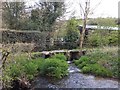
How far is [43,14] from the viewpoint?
4.72 m

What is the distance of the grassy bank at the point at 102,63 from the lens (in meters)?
3.47

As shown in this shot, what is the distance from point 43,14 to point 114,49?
1774 mm

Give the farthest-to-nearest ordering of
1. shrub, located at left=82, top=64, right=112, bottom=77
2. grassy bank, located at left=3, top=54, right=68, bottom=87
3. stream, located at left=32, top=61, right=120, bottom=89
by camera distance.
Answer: shrub, located at left=82, top=64, right=112, bottom=77 < stream, located at left=32, top=61, right=120, bottom=89 < grassy bank, located at left=3, top=54, right=68, bottom=87

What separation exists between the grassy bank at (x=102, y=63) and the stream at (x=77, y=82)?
169 millimetres

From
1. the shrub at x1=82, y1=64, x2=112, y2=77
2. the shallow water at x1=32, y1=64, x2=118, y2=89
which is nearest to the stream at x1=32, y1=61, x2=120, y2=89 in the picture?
the shallow water at x1=32, y1=64, x2=118, y2=89

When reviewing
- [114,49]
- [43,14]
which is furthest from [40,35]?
[114,49]

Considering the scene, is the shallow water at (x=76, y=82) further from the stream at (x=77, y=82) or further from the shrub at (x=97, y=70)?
the shrub at (x=97, y=70)

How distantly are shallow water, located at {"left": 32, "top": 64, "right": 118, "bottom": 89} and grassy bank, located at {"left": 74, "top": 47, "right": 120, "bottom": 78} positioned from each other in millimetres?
173

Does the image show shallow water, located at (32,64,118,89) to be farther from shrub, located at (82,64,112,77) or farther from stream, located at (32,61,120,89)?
shrub, located at (82,64,112,77)

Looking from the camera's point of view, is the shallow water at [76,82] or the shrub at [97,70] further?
the shrub at [97,70]

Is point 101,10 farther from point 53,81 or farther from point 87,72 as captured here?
point 53,81

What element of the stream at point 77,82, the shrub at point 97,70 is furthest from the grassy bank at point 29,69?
the shrub at point 97,70

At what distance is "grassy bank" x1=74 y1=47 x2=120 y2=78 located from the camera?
3471mm

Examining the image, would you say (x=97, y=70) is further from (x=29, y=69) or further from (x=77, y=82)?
(x=29, y=69)
